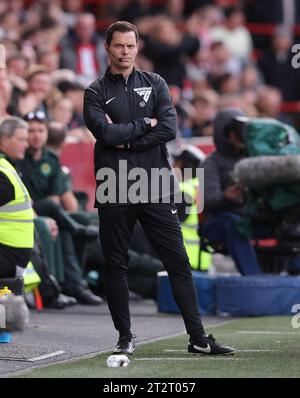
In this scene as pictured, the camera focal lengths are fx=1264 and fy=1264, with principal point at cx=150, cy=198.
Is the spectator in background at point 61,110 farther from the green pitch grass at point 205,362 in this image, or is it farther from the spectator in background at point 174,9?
the spectator in background at point 174,9

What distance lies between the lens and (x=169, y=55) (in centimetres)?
1892

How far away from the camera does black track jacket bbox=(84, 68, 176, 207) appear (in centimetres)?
790

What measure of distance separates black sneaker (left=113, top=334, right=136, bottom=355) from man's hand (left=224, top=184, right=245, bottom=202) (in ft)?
11.8

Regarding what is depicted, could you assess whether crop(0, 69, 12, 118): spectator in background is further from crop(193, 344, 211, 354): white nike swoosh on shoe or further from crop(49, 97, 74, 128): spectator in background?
crop(193, 344, 211, 354): white nike swoosh on shoe

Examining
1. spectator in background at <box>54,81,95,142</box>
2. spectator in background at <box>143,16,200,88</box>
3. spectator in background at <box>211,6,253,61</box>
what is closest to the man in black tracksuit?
spectator in background at <box>54,81,95,142</box>

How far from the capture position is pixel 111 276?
315 inches

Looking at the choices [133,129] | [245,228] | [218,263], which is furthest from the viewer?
[218,263]

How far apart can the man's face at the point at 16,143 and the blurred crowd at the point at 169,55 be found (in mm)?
1398

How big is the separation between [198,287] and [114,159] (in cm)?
375

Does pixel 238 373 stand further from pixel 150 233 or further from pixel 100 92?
pixel 100 92

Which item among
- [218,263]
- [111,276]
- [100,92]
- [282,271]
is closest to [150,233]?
[111,276]

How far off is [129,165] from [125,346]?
Answer: 1.15 m

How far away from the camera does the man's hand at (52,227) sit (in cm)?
1184

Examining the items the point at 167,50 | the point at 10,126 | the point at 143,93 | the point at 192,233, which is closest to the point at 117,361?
the point at 143,93
